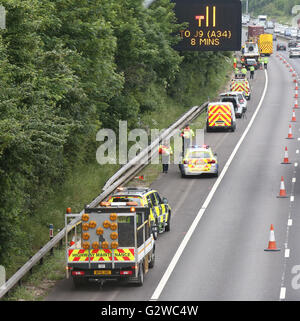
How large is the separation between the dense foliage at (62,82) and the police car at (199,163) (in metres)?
4.58

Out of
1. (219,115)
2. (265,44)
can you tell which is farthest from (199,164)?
(265,44)

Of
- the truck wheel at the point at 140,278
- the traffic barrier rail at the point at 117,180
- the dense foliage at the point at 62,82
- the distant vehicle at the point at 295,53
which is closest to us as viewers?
the truck wheel at the point at 140,278

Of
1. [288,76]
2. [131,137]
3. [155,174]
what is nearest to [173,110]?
[131,137]

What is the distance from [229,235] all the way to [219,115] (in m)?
27.0

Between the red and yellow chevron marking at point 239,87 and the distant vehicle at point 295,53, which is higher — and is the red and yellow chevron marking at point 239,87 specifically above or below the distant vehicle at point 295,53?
below

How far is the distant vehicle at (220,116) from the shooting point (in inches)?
2312

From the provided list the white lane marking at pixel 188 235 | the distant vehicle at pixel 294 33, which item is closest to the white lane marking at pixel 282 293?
the white lane marking at pixel 188 235

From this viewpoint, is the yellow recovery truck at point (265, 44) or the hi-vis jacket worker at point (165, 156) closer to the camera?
the hi-vis jacket worker at point (165, 156)

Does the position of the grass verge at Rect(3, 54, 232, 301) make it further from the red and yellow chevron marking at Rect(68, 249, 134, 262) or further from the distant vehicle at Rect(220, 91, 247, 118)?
the distant vehicle at Rect(220, 91, 247, 118)

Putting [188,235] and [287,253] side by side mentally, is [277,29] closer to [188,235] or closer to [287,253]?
[188,235]

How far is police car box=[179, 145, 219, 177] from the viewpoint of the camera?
143ft

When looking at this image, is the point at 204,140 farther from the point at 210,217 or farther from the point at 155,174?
the point at 210,217

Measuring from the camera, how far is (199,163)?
43.7 metres

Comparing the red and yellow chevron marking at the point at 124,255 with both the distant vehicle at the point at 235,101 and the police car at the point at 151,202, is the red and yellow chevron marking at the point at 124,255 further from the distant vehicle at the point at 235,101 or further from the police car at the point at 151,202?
the distant vehicle at the point at 235,101
